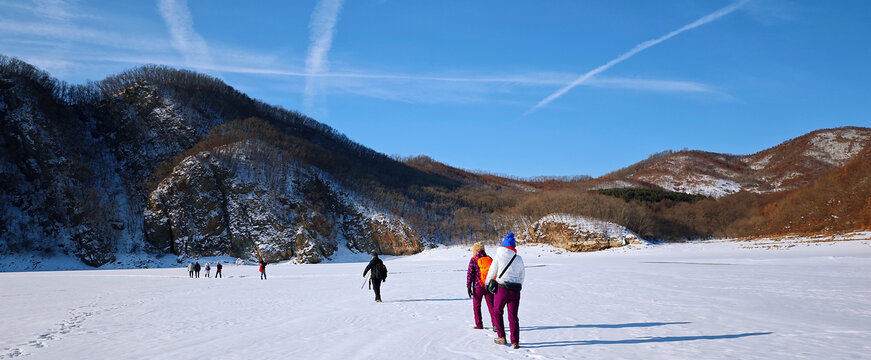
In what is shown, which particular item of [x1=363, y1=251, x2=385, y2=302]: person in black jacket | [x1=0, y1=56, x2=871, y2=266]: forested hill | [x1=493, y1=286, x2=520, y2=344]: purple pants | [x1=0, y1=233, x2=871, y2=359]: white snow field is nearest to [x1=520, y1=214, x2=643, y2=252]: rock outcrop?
[x1=0, y1=56, x2=871, y2=266]: forested hill

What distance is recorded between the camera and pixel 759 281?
1906 cm

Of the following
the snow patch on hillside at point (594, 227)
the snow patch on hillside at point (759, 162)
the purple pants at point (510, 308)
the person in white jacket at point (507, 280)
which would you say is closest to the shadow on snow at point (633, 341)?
the purple pants at point (510, 308)

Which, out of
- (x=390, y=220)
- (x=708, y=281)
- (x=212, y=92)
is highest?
(x=212, y=92)

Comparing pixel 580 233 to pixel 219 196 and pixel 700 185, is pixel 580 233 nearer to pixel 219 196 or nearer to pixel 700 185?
pixel 219 196

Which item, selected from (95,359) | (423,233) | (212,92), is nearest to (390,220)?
(423,233)

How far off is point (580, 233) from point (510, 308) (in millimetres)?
55986

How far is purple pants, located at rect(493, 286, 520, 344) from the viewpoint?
25.6ft

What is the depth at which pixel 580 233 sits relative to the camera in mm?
61094

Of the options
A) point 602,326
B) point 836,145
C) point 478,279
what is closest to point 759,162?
point 836,145

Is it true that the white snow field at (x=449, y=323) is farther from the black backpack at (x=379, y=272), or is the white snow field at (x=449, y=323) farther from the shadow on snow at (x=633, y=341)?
the black backpack at (x=379, y=272)

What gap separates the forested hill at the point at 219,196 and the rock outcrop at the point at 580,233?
127 centimetres

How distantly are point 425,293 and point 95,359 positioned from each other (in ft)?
37.7

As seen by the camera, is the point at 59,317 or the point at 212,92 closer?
the point at 59,317

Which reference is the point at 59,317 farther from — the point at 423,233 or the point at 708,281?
the point at 423,233
